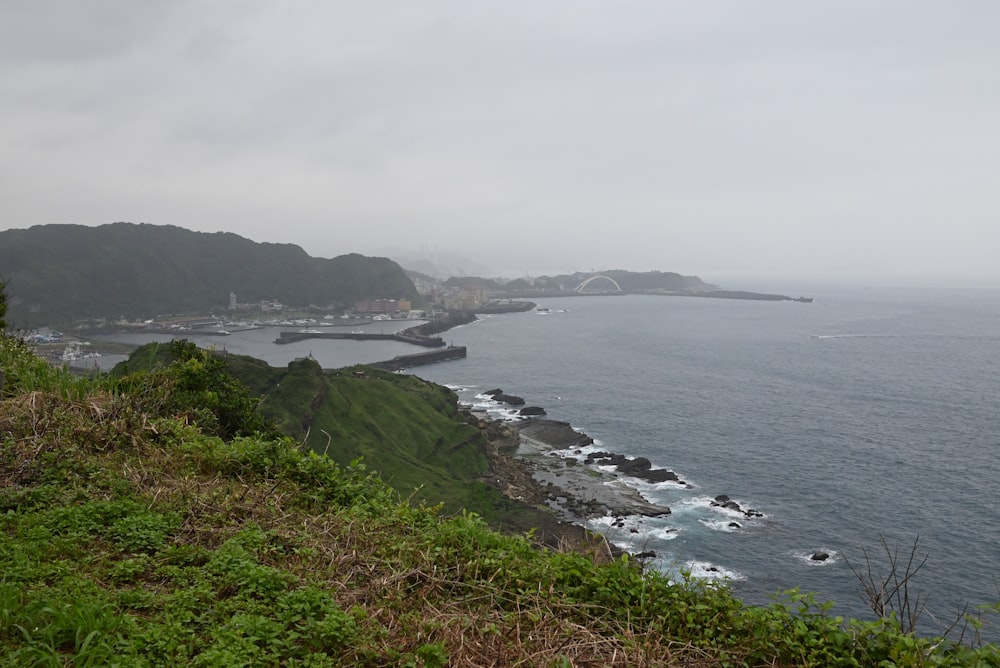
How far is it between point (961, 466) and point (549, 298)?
163 metres

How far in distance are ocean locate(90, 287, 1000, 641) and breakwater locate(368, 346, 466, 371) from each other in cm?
256

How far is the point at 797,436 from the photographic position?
123 feet

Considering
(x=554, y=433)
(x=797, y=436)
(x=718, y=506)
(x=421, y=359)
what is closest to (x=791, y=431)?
(x=797, y=436)

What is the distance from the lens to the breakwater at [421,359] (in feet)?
234

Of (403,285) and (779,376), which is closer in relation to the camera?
(779,376)

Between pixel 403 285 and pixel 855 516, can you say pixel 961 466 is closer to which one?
pixel 855 516

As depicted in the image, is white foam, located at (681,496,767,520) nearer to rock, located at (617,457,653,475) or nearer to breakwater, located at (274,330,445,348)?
rock, located at (617,457,653,475)

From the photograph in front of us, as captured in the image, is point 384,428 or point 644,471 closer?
point 644,471

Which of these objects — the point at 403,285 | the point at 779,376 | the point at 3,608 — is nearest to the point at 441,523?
the point at 3,608

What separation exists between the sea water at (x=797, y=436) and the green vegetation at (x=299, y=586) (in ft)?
3.68

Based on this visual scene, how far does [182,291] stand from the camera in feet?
407

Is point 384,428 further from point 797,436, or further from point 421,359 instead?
point 421,359

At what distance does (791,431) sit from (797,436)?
3.98ft

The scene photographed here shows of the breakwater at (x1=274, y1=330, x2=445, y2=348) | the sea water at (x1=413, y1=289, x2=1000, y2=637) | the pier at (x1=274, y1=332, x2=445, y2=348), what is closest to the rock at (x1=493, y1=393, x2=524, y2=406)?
the sea water at (x1=413, y1=289, x2=1000, y2=637)
